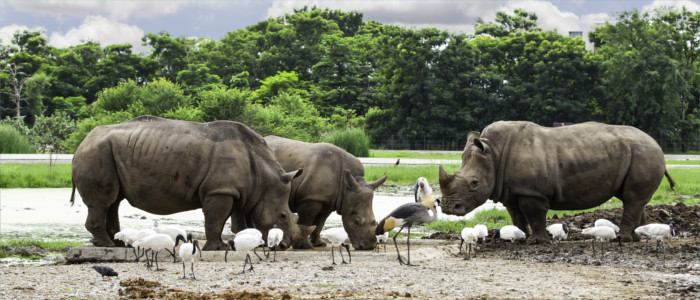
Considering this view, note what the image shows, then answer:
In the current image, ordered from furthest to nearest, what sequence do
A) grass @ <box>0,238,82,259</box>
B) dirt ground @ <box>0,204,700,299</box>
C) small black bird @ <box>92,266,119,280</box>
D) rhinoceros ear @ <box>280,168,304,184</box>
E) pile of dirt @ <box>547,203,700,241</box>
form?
pile of dirt @ <box>547,203,700,241</box> < grass @ <box>0,238,82,259</box> < rhinoceros ear @ <box>280,168,304,184</box> < small black bird @ <box>92,266,119,280</box> < dirt ground @ <box>0,204,700,299</box>

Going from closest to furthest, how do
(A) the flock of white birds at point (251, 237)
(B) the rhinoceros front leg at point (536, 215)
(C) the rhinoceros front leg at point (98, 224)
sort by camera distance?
(A) the flock of white birds at point (251, 237) → (C) the rhinoceros front leg at point (98, 224) → (B) the rhinoceros front leg at point (536, 215)

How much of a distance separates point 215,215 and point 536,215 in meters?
4.92

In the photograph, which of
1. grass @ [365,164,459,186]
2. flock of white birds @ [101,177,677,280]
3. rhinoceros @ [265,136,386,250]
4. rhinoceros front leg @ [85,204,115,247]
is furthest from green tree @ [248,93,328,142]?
flock of white birds @ [101,177,677,280]

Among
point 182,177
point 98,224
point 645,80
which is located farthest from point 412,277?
point 645,80

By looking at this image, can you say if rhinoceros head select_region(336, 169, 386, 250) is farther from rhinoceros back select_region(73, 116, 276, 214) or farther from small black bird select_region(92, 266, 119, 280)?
small black bird select_region(92, 266, 119, 280)

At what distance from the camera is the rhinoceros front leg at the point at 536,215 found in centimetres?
1200

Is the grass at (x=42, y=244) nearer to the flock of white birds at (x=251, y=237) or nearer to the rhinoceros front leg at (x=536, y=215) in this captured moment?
the flock of white birds at (x=251, y=237)

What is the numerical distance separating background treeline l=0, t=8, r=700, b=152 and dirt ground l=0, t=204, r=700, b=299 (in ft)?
136

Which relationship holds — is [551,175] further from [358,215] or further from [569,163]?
[358,215]

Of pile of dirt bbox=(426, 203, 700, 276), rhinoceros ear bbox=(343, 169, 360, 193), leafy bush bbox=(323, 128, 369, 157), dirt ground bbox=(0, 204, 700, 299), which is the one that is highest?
leafy bush bbox=(323, 128, 369, 157)

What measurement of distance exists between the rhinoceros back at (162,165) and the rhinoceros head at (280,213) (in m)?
0.39

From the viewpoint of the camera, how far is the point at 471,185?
39.9 ft

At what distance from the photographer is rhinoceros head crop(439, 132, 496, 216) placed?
12141 mm

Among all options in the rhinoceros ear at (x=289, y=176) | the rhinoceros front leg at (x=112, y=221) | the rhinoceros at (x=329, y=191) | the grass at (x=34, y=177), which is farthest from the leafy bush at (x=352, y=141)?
the rhinoceros ear at (x=289, y=176)
